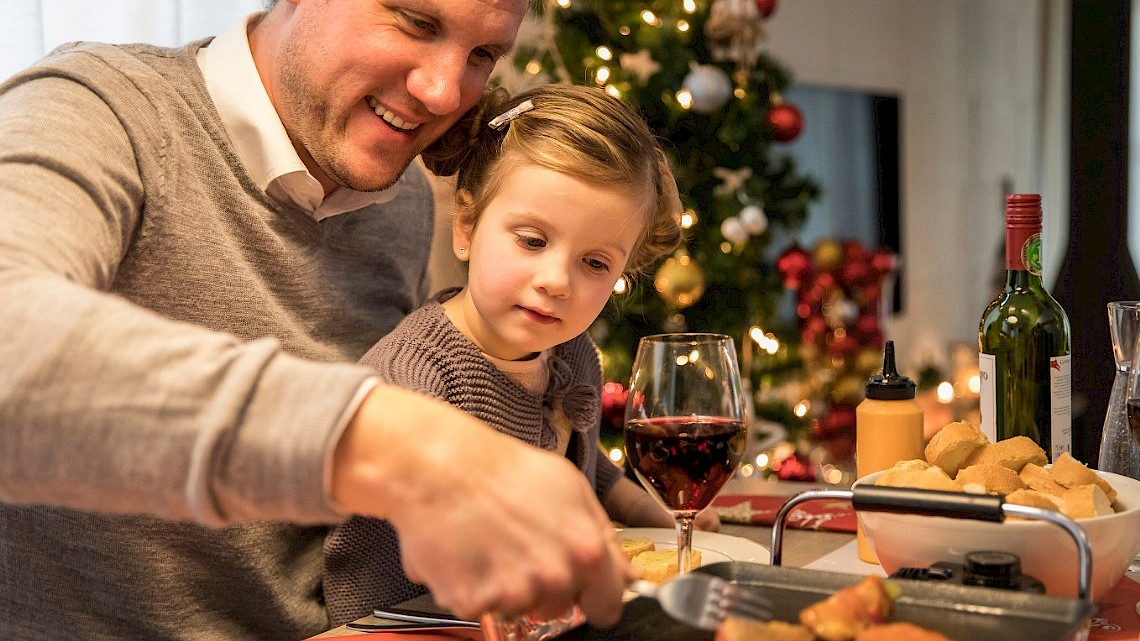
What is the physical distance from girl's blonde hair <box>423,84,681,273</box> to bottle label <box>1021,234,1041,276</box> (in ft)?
1.54

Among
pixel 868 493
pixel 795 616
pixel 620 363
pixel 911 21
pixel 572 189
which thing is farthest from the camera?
pixel 911 21

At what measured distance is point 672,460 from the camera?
1019mm

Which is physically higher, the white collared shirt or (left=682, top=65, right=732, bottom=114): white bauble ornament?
the white collared shirt

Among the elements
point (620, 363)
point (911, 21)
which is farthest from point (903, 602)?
point (911, 21)

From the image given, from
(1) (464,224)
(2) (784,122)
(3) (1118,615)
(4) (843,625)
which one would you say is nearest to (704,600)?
(4) (843,625)

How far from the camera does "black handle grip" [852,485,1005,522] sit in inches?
33.2

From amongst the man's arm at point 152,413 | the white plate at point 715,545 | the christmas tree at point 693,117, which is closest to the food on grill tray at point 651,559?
the white plate at point 715,545

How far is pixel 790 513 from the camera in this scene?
1.39 m

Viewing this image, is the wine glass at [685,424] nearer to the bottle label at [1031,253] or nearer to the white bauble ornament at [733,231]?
the bottle label at [1031,253]

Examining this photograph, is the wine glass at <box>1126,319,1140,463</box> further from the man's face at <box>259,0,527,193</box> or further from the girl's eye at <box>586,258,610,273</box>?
the man's face at <box>259,0,527,193</box>

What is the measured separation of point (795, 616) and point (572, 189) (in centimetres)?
73

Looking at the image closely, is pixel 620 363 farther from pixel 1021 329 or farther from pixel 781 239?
pixel 781 239

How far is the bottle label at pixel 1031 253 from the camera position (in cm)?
125

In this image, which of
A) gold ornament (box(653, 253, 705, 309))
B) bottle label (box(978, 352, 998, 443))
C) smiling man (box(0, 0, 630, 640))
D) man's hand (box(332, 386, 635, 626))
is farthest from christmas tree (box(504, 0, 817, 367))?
man's hand (box(332, 386, 635, 626))
